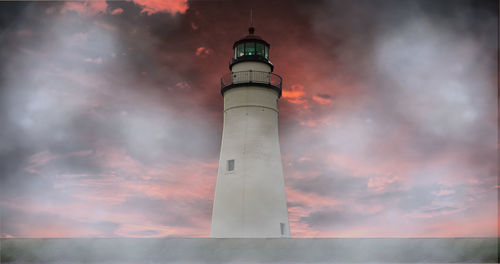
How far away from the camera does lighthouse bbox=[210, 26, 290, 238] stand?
19625mm

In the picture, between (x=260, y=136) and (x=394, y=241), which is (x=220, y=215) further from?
(x=394, y=241)

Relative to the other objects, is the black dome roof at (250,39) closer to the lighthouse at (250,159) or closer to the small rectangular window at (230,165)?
the lighthouse at (250,159)

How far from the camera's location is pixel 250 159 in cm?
2011

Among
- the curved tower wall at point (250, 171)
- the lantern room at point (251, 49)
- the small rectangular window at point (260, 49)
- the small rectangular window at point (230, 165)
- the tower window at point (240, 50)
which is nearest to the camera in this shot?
the curved tower wall at point (250, 171)

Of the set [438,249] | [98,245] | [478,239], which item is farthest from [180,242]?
[478,239]

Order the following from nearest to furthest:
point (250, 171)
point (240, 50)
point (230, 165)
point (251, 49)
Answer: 1. point (250, 171)
2. point (230, 165)
3. point (251, 49)
4. point (240, 50)

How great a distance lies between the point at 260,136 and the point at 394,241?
11.2m

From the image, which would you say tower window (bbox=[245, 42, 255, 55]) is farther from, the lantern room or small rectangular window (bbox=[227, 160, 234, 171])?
small rectangular window (bbox=[227, 160, 234, 171])

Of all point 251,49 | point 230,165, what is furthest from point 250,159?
point 251,49

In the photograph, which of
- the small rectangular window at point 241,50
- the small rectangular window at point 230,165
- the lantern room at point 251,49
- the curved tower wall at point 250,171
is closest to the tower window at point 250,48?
the lantern room at point 251,49

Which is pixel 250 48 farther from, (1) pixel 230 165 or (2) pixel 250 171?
(2) pixel 250 171

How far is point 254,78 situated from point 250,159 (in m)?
4.29

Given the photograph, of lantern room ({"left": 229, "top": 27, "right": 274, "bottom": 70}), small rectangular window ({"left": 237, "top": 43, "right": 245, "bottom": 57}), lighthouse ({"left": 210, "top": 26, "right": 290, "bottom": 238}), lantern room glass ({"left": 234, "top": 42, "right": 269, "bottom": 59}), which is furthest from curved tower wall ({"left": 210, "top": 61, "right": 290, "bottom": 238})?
small rectangular window ({"left": 237, "top": 43, "right": 245, "bottom": 57})

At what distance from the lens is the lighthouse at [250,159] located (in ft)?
64.4
